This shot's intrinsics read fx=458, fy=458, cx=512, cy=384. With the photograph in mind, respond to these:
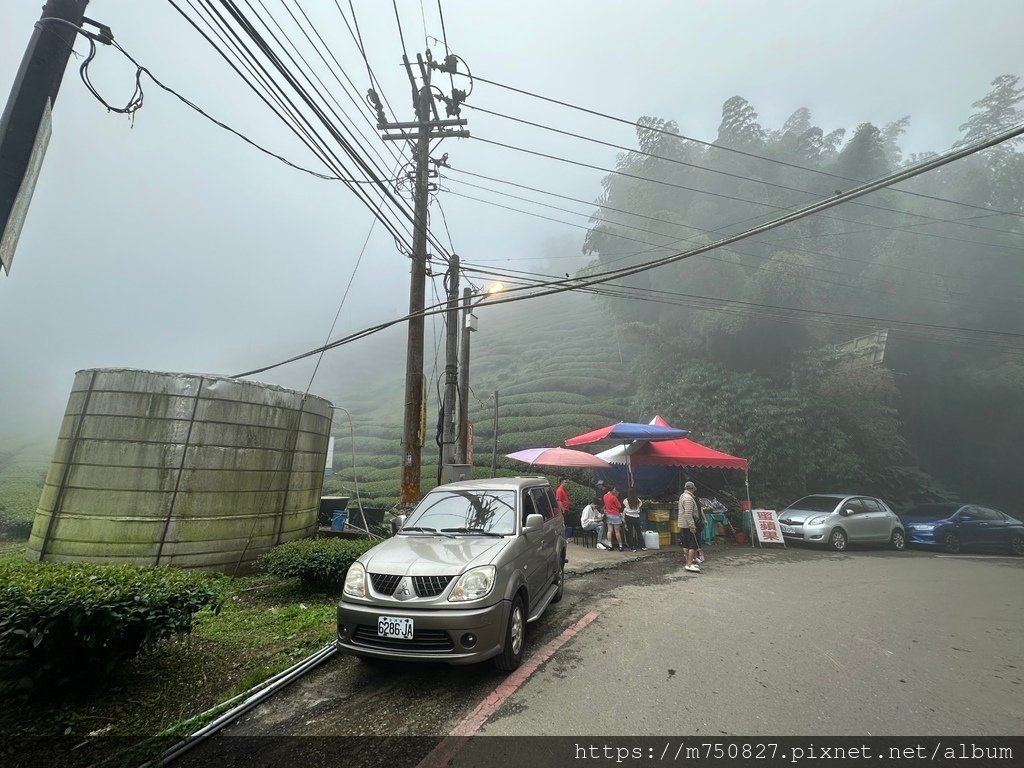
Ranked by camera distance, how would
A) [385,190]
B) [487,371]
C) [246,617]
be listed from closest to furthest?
[246,617] → [385,190] → [487,371]

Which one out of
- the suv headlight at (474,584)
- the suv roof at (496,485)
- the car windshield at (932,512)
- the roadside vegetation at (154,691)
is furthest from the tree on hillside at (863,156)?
the roadside vegetation at (154,691)

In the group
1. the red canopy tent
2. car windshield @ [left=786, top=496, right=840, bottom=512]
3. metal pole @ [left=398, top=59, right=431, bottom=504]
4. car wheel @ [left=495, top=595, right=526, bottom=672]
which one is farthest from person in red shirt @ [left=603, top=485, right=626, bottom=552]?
car wheel @ [left=495, top=595, right=526, bottom=672]

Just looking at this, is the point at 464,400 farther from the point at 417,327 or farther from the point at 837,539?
the point at 837,539

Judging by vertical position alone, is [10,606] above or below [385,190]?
below

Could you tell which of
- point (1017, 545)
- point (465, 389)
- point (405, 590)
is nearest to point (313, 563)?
point (405, 590)

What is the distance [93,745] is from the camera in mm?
3037

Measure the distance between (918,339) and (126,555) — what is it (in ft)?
105

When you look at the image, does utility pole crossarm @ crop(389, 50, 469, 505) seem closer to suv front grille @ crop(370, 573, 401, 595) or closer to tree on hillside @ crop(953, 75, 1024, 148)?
suv front grille @ crop(370, 573, 401, 595)

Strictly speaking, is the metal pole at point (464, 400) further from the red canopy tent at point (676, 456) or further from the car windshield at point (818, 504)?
the car windshield at point (818, 504)

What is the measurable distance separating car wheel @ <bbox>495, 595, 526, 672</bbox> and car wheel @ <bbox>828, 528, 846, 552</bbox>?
12.2m

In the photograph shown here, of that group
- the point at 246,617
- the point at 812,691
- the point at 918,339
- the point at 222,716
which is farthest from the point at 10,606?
the point at 918,339

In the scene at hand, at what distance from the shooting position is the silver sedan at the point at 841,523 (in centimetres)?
1285

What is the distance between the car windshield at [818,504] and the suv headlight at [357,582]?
553 inches

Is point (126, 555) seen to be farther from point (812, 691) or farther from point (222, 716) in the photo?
point (812, 691)
